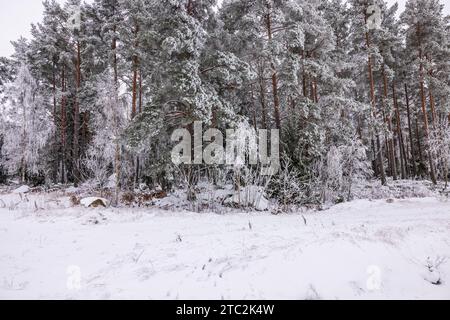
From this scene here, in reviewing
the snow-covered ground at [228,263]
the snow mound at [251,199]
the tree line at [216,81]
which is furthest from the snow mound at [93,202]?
the snow mound at [251,199]

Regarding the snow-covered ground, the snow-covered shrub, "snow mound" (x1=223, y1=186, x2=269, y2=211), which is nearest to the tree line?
the snow-covered shrub

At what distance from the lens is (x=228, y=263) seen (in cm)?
376

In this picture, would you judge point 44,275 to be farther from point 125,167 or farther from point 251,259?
point 125,167

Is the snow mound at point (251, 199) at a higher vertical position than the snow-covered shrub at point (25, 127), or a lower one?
lower

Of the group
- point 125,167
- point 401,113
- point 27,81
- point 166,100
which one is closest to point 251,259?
point 166,100

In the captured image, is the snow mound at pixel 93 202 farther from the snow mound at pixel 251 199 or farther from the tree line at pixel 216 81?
the snow mound at pixel 251 199

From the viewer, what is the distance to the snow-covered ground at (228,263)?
300 centimetres

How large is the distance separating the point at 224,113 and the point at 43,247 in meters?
7.29

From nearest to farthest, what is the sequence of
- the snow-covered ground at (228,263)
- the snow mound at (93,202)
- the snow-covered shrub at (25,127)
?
1. the snow-covered ground at (228,263)
2. the snow mound at (93,202)
3. the snow-covered shrub at (25,127)

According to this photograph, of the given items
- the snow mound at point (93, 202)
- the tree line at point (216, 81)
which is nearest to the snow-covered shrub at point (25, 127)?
the tree line at point (216, 81)

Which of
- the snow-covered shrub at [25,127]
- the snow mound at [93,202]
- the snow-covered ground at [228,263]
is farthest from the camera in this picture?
the snow-covered shrub at [25,127]

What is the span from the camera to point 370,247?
4.02 meters

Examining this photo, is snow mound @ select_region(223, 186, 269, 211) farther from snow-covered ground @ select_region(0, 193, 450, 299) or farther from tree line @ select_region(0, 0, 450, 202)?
snow-covered ground @ select_region(0, 193, 450, 299)

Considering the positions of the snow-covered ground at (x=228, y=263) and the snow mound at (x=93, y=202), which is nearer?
the snow-covered ground at (x=228, y=263)
